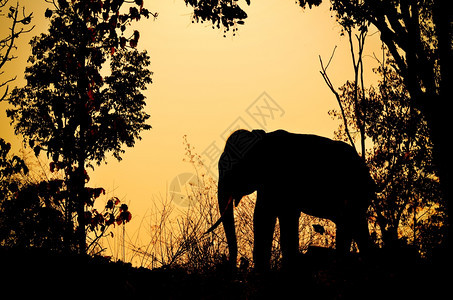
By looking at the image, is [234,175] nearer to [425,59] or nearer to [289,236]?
[289,236]

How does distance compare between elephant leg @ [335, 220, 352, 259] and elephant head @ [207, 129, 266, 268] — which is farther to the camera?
elephant leg @ [335, 220, 352, 259]

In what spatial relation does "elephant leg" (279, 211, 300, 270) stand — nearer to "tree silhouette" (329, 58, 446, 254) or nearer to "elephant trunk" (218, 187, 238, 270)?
"elephant trunk" (218, 187, 238, 270)

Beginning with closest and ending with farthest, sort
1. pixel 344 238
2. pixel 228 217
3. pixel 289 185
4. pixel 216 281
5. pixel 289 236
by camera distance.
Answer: pixel 216 281 < pixel 289 236 < pixel 289 185 < pixel 228 217 < pixel 344 238

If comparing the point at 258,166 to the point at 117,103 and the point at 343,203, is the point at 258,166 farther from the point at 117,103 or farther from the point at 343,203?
the point at 117,103

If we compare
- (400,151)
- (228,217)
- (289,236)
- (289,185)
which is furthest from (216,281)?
(400,151)

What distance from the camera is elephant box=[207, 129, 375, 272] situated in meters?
6.87

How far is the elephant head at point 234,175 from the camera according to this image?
8117 mm

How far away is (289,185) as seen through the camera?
7344 millimetres

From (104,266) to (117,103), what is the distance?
13.5 metres

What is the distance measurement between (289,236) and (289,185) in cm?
116

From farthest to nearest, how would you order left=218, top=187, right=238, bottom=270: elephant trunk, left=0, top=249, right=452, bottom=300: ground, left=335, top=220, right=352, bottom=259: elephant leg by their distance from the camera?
left=335, top=220, right=352, bottom=259: elephant leg, left=218, top=187, right=238, bottom=270: elephant trunk, left=0, top=249, right=452, bottom=300: ground

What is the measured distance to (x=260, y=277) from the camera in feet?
16.5

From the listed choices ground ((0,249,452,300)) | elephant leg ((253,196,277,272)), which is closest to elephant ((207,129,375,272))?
elephant leg ((253,196,277,272))

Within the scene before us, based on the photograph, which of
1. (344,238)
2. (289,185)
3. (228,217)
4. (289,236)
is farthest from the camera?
(344,238)
